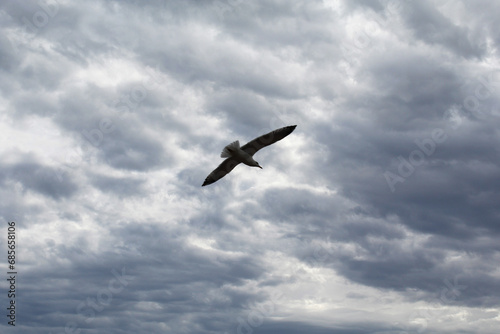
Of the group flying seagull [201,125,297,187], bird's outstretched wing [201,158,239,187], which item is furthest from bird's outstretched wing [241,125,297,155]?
bird's outstretched wing [201,158,239,187]

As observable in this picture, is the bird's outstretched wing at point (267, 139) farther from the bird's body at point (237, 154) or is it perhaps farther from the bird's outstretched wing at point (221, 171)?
the bird's outstretched wing at point (221, 171)

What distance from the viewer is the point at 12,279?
79875mm

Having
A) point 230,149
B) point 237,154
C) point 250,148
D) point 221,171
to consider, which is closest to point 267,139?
point 250,148

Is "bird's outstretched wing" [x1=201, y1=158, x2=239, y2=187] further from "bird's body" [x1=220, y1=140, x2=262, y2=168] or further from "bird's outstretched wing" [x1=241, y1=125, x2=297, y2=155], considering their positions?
"bird's outstretched wing" [x1=241, y1=125, x2=297, y2=155]

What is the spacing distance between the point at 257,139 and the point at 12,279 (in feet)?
136

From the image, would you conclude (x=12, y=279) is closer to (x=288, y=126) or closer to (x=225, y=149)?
(x=225, y=149)

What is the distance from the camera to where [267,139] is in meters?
68.1

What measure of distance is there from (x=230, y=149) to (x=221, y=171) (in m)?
6.65

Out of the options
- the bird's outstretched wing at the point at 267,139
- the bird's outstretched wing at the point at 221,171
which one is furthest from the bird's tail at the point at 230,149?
the bird's outstretched wing at the point at 221,171

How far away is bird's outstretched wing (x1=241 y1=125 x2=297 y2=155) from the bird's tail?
1.12 meters

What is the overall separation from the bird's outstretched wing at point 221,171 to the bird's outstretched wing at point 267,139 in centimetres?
346

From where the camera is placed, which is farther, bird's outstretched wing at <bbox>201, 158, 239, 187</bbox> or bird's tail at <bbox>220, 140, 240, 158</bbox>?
bird's outstretched wing at <bbox>201, 158, 239, 187</bbox>

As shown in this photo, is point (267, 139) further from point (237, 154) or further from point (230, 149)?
point (230, 149)

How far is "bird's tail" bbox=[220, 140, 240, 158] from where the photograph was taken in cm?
6675
